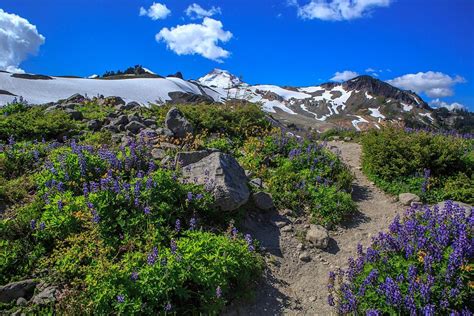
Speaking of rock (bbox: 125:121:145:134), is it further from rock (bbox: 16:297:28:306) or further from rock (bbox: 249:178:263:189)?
rock (bbox: 16:297:28:306)

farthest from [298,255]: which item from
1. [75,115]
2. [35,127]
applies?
[75,115]

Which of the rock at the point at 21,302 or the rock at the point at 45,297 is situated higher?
the rock at the point at 45,297

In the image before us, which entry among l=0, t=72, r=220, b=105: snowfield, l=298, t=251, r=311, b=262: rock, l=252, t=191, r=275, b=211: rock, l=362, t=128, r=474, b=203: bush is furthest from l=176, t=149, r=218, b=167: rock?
l=0, t=72, r=220, b=105: snowfield

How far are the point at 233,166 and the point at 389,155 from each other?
18.2 ft

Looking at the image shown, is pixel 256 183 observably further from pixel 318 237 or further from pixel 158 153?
pixel 158 153

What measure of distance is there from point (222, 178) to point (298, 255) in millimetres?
2195

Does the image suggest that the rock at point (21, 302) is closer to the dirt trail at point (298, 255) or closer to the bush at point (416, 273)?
the dirt trail at point (298, 255)

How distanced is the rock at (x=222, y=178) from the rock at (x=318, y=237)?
5.10 feet

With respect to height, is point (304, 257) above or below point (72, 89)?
below

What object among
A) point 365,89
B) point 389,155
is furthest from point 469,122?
point 389,155

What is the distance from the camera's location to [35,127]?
11.5m

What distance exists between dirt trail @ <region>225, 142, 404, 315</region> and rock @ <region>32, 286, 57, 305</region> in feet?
8.48

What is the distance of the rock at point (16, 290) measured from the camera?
17.6 ft

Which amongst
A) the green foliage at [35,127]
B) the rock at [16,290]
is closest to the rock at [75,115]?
the green foliage at [35,127]
